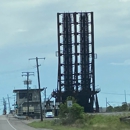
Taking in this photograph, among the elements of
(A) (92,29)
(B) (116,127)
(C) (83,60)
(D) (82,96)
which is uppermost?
(A) (92,29)

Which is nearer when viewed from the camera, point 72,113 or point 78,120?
point 78,120

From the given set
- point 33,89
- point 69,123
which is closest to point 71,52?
point 69,123

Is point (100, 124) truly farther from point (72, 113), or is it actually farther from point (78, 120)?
point (72, 113)

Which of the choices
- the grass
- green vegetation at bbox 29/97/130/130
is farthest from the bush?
the grass

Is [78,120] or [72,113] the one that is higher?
[72,113]

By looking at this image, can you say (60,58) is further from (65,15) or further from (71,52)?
(65,15)

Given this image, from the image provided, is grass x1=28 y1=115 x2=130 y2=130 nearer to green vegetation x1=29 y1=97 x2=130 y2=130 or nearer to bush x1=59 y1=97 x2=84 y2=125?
green vegetation x1=29 y1=97 x2=130 y2=130

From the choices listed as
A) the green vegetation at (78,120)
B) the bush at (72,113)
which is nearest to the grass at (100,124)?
the green vegetation at (78,120)

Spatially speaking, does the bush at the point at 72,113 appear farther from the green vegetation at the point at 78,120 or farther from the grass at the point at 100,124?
the grass at the point at 100,124

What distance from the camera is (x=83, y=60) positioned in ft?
223

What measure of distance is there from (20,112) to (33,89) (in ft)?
23.7

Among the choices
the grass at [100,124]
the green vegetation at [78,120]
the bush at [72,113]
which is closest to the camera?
the grass at [100,124]

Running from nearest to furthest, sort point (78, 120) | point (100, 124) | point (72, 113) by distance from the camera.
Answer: point (100, 124) → point (78, 120) → point (72, 113)

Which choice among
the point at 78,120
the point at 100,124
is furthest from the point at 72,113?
the point at 100,124
